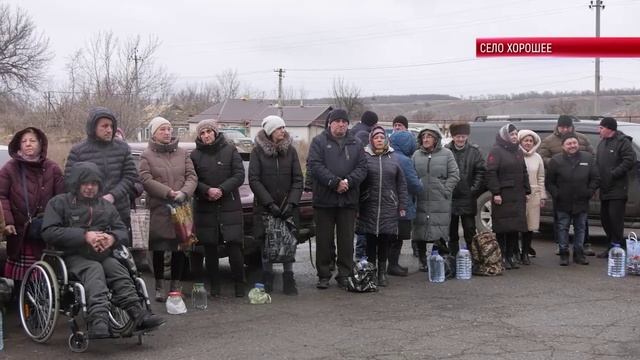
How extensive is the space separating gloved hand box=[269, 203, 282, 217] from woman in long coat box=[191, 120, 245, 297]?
1.12 ft

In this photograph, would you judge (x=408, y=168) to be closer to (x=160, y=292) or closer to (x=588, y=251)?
(x=160, y=292)

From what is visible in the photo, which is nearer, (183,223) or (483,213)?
(183,223)

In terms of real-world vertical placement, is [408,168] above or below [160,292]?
above

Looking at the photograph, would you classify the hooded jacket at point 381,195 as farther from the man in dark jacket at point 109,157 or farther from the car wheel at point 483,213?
the car wheel at point 483,213

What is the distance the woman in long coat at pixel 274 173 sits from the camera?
8.02 m

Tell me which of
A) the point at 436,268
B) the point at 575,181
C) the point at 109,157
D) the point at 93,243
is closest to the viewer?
the point at 93,243

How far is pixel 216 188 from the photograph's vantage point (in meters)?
7.77

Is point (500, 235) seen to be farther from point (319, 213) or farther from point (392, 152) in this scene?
point (319, 213)

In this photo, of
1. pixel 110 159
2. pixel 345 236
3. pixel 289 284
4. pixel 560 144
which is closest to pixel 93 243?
pixel 110 159

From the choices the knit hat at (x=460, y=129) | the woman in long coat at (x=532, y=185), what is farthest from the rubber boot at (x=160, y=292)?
the woman in long coat at (x=532, y=185)

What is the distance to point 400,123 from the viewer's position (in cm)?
1025

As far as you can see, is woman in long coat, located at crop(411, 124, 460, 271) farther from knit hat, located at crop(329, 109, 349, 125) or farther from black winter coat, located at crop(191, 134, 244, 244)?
black winter coat, located at crop(191, 134, 244, 244)

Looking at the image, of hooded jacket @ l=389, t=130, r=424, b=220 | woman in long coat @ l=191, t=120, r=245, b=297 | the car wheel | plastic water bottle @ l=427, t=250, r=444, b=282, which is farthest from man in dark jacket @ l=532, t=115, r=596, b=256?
woman in long coat @ l=191, t=120, r=245, b=297

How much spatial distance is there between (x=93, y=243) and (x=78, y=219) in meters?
0.31
